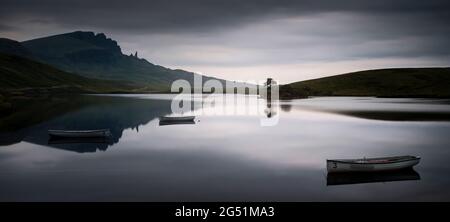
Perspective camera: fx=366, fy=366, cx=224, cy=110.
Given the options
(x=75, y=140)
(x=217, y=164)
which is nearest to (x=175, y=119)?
(x=75, y=140)

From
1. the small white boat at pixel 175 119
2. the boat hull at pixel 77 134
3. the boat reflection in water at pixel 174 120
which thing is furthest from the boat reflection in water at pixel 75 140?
the small white boat at pixel 175 119

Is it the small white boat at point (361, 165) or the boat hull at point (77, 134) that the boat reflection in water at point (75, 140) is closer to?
the boat hull at point (77, 134)

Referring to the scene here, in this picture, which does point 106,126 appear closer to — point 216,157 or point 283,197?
point 216,157

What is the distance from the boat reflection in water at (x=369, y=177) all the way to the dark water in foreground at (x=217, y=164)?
4.4 inches

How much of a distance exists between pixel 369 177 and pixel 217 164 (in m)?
15.2

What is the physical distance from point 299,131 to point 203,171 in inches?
1426

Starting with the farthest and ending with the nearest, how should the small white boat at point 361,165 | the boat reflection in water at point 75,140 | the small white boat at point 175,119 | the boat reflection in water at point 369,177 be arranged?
the small white boat at point 175,119 < the boat reflection in water at point 75,140 < the small white boat at point 361,165 < the boat reflection in water at point 369,177

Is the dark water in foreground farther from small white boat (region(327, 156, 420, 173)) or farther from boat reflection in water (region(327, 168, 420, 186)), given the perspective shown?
small white boat (region(327, 156, 420, 173))

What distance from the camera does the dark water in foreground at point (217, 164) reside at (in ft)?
92.0

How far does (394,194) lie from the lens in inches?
1107

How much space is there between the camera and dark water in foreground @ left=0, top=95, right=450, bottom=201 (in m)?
28.0

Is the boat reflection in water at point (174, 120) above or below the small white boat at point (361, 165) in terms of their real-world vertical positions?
above
